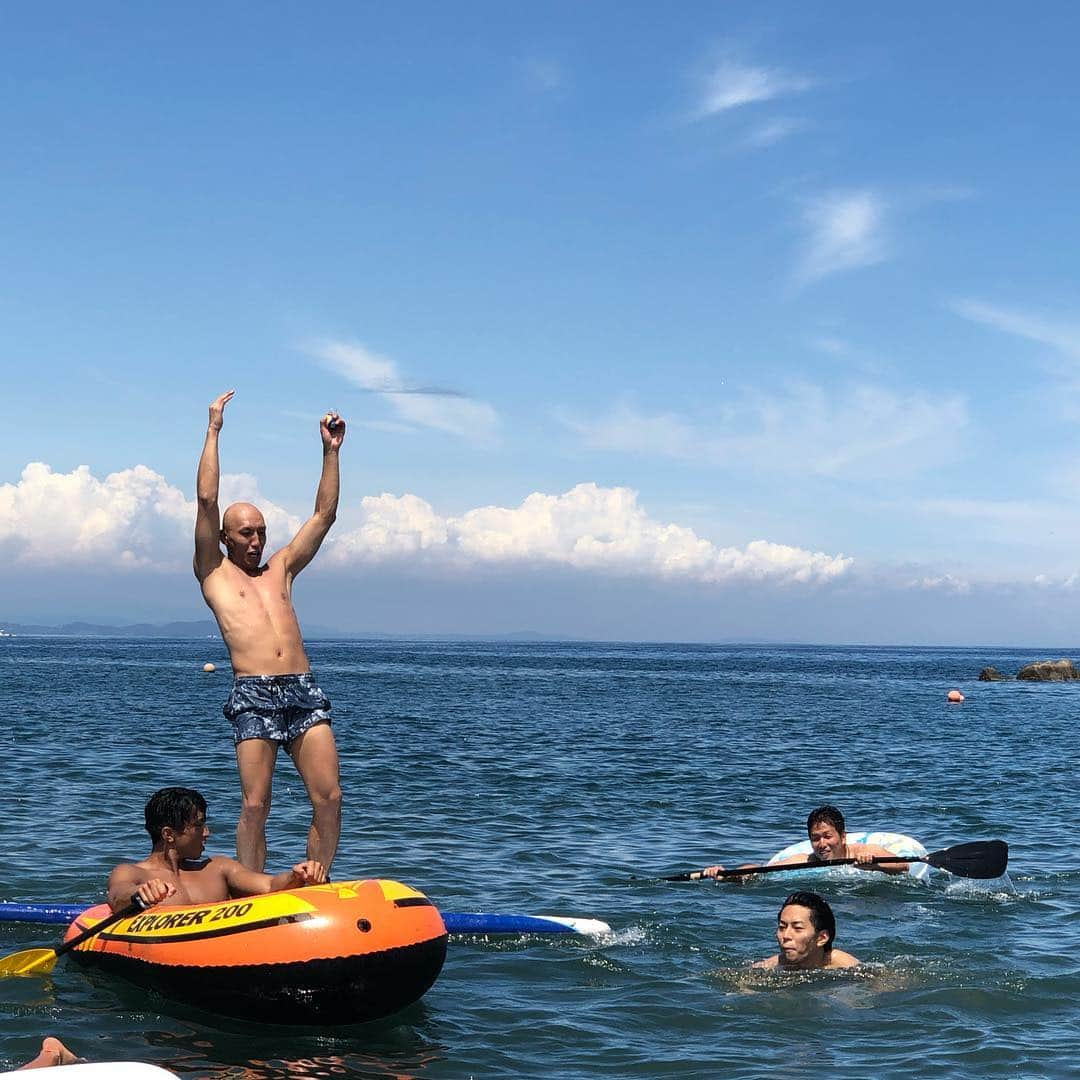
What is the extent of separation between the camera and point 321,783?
869 cm

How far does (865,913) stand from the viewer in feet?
40.4

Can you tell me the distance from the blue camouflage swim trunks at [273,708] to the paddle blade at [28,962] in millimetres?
2030

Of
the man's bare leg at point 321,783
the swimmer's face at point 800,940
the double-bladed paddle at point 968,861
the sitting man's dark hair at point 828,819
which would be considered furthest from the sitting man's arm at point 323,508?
the sitting man's dark hair at point 828,819

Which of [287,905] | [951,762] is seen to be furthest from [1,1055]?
[951,762]

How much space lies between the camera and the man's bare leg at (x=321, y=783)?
343 inches

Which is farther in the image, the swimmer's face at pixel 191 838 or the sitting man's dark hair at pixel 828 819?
the sitting man's dark hair at pixel 828 819

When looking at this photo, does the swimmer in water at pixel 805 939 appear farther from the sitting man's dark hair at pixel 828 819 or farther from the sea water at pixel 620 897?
the sitting man's dark hair at pixel 828 819

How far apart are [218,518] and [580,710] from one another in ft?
134

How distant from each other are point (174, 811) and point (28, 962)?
1591mm

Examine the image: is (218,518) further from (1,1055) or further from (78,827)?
(78,827)

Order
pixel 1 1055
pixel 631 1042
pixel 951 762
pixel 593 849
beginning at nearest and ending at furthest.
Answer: pixel 1 1055, pixel 631 1042, pixel 593 849, pixel 951 762

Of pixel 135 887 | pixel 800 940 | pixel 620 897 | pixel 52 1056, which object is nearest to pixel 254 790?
pixel 135 887

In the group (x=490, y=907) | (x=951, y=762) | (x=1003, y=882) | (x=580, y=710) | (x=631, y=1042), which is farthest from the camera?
(x=580, y=710)

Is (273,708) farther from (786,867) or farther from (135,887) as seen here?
(786,867)
